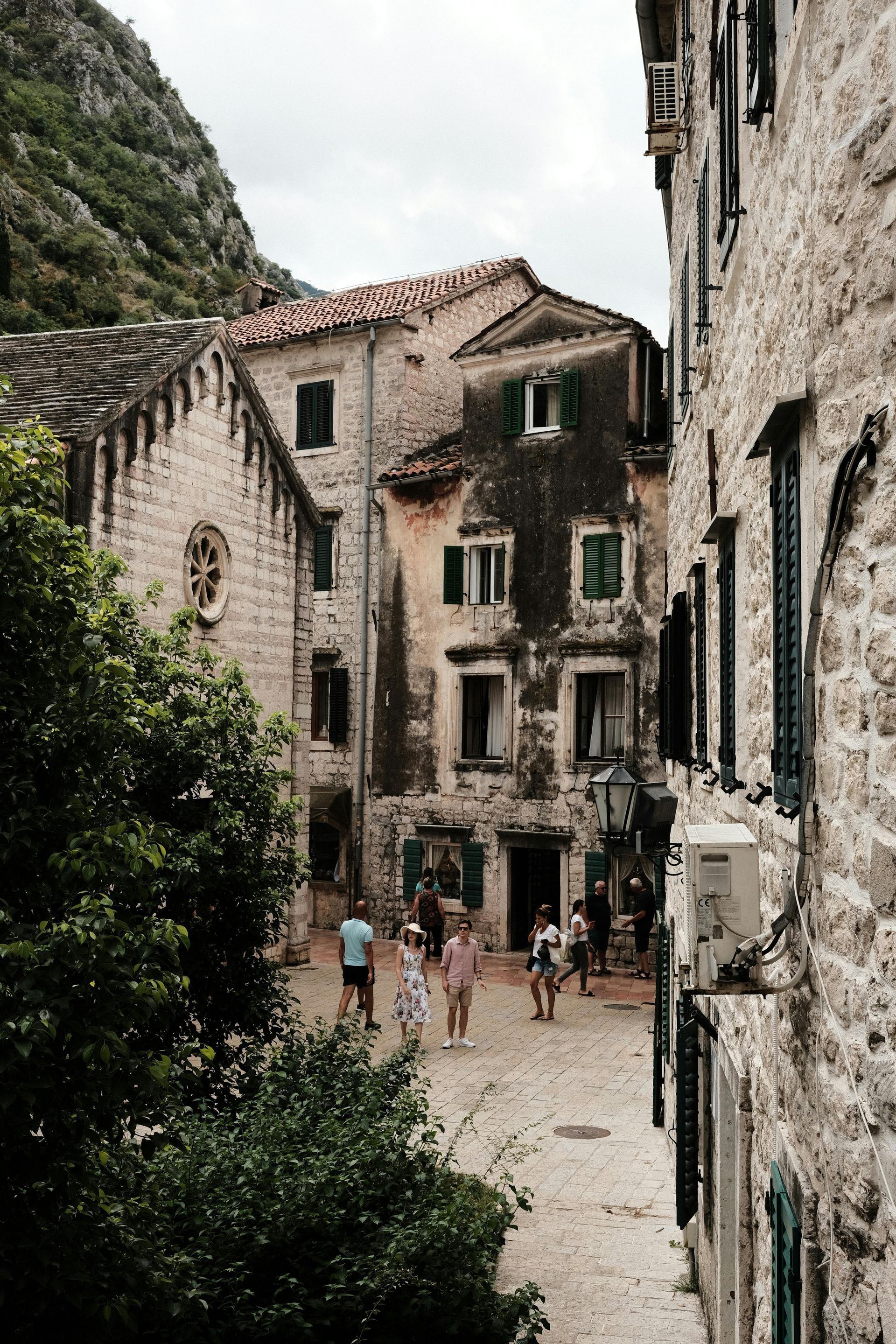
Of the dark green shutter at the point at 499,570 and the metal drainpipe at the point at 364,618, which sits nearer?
the dark green shutter at the point at 499,570

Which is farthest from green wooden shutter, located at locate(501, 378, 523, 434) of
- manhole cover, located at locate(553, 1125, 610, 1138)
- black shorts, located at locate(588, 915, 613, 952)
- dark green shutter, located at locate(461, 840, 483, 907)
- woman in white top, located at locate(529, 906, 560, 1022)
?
manhole cover, located at locate(553, 1125, 610, 1138)

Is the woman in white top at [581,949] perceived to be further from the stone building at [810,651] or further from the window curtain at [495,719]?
the stone building at [810,651]

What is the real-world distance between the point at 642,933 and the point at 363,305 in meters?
16.1

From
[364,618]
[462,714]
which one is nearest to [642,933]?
[462,714]

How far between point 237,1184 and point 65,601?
12.5 feet

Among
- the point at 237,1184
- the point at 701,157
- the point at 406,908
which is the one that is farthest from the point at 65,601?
the point at 406,908

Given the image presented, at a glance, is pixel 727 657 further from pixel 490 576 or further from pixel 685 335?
pixel 490 576

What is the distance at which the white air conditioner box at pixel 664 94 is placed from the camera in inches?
383

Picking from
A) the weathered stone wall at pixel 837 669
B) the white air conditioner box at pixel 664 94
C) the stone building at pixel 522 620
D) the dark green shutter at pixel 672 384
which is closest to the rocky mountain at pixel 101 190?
the stone building at pixel 522 620

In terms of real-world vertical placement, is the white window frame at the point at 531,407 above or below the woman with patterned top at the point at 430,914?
above

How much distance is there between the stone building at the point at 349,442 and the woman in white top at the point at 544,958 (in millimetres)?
7836

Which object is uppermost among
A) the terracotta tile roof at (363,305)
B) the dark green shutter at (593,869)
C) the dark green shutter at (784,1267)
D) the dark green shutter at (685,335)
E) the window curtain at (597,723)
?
the terracotta tile roof at (363,305)

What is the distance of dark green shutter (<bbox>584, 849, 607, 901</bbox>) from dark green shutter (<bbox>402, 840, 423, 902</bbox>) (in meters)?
3.77

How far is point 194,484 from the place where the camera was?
1827 cm
